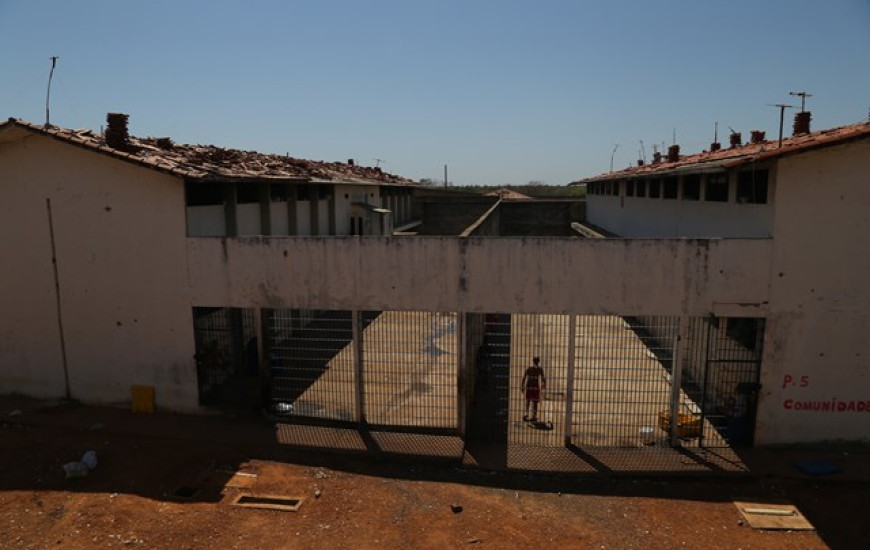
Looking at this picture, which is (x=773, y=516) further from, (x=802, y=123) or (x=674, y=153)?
(x=674, y=153)

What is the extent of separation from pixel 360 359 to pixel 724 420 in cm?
662

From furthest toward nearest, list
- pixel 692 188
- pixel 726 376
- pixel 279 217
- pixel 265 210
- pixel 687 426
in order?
pixel 279 217 → pixel 692 188 → pixel 265 210 → pixel 726 376 → pixel 687 426

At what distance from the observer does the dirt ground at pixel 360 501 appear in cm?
710

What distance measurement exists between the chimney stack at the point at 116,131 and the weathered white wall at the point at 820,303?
11383 mm

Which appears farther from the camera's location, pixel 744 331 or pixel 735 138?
pixel 735 138

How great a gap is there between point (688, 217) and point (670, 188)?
7.87 feet

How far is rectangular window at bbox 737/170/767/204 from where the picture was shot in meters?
10.7

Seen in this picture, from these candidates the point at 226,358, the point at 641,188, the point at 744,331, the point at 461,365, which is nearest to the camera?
the point at 461,365

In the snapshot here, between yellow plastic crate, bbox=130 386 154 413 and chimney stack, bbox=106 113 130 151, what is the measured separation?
4.52m

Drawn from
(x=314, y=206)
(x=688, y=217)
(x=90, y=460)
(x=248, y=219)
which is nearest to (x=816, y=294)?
(x=688, y=217)

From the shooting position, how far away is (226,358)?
1213 centimetres

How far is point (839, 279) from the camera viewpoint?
29.3 ft

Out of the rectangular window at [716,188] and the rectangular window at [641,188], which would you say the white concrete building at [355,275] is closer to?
the rectangular window at [716,188]

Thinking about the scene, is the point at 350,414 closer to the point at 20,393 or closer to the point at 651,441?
the point at 651,441
